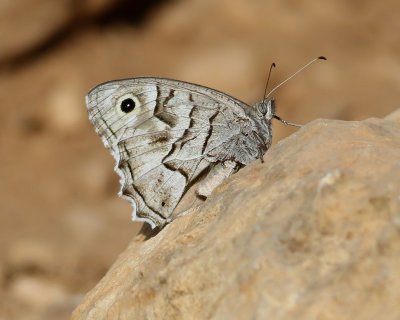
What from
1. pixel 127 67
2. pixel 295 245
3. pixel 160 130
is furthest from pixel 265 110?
pixel 127 67

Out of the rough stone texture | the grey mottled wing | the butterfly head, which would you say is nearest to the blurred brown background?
the grey mottled wing

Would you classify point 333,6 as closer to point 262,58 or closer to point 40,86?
point 262,58

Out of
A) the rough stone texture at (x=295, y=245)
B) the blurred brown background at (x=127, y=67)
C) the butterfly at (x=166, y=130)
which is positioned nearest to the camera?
the rough stone texture at (x=295, y=245)

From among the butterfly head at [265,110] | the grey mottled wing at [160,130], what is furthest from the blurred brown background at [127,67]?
the butterfly head at [265,110]

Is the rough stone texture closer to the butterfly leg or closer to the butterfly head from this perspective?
the butterfly leg

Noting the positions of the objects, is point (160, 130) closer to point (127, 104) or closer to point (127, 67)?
point (127, 104)

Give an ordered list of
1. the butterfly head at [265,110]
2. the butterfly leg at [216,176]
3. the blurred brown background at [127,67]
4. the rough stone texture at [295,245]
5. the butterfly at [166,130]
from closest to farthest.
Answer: the rough stone texture at [295,245] → the butterfly leg at [216,176] → the butterfly at [166,130] → the butterfly head at [265,110] → the blurred brown background at [127,67]

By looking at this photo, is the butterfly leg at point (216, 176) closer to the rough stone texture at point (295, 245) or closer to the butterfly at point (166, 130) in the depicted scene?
the butterfly at point (166, 130)
